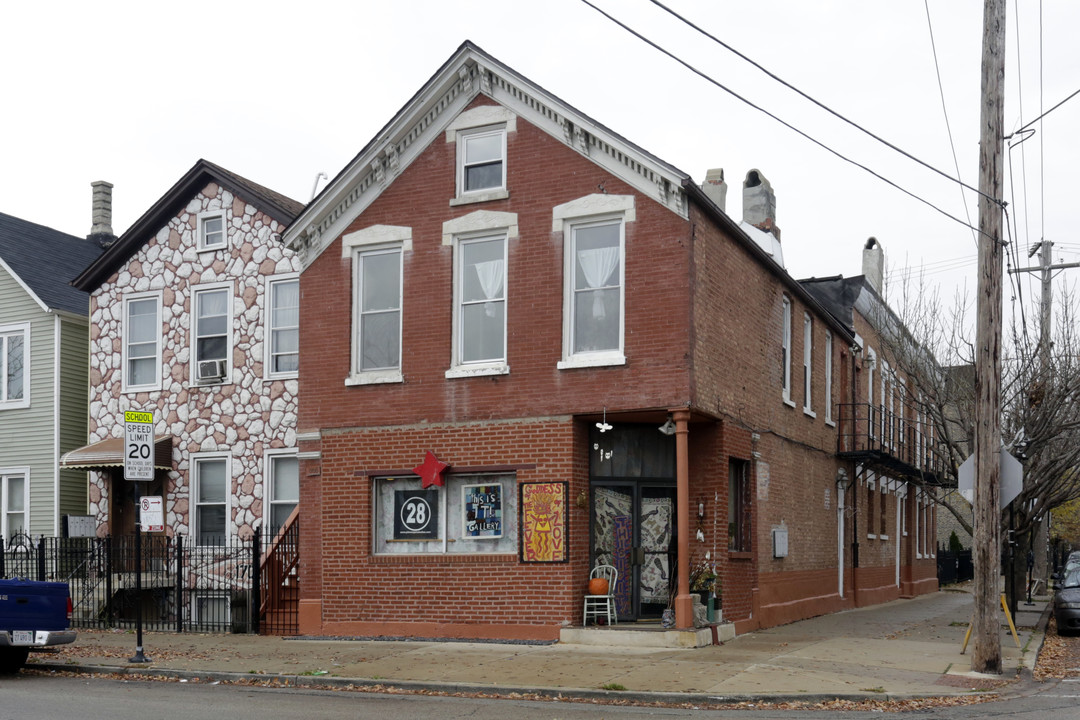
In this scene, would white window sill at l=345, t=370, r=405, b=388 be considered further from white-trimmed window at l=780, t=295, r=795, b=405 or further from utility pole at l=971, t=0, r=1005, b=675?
utility pole at l=971, t=0, r=1005, b=675

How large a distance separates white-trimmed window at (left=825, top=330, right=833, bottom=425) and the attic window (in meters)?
13.2

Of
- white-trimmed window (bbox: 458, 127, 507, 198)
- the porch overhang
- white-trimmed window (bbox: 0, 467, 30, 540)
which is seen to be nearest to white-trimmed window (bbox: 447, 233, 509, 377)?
white-trimmed window (bbox: 458, 127, 507, 198)

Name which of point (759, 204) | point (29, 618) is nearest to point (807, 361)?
point (759, 204)

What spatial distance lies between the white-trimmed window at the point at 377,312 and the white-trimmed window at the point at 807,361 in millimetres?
8849

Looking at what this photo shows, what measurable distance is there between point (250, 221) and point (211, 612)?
800 cm

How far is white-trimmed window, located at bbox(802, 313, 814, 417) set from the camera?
23708mm

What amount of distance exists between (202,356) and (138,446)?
8.99 meters

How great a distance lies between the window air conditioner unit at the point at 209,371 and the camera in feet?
80.1

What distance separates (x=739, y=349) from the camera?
1917cm

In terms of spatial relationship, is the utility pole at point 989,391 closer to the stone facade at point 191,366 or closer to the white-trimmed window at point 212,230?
the stone facade at point 191,366

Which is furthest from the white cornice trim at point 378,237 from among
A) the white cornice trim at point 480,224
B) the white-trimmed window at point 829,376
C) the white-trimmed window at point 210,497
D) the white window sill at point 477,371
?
the white-trimmed window at point 829,376

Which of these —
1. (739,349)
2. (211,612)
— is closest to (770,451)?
(739,349)

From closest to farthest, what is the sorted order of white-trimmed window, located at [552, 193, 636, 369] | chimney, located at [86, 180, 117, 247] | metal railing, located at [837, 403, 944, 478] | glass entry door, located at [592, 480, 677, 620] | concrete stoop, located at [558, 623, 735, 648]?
concrete stoop, located at [558, 623, 735, 648] < white-trimmed window, located at [552, 193, 636, 369] < glass entry door, located at [592, 480, 677, 620] < metal railing, located at [837, 403, 944, 478] < chimney, located at [86, 180, 117, 247]

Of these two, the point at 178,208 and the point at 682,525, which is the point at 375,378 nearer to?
the point at 682,525
